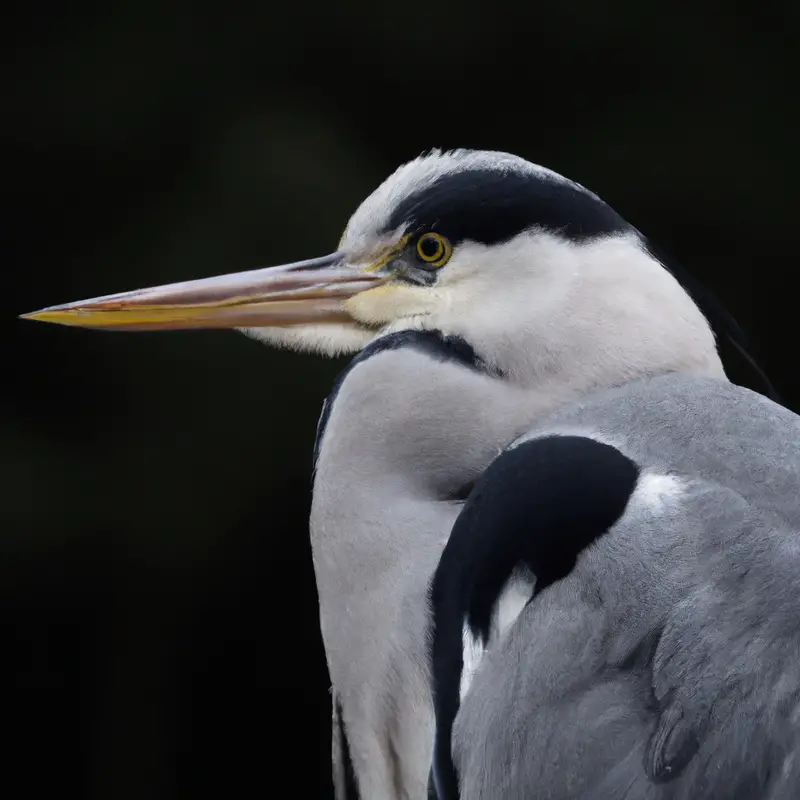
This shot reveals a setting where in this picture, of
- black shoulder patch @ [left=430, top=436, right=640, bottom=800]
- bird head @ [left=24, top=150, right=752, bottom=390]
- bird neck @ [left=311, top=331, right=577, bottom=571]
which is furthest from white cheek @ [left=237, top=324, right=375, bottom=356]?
black shoulder patch @ [left=430, top=436, right=640, bottom=800]

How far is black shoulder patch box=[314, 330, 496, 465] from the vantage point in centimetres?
98

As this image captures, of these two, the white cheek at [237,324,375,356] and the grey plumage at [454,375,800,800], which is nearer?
the grey plumage at [454,375,800,800]

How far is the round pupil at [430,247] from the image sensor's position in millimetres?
1035

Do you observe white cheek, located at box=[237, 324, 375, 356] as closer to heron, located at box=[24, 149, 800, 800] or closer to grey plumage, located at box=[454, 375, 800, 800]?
heron, located at box=[24, 149, 800, 800]

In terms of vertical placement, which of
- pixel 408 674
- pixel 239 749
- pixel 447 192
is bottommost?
pixel 239 749

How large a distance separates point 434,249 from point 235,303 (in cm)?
18

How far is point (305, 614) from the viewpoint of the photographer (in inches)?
89.0

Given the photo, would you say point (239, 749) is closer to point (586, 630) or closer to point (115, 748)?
point (115, 748)

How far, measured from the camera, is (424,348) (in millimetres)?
988

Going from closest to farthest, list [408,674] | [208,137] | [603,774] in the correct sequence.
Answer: [603,774] < [408,674] < [208,137]

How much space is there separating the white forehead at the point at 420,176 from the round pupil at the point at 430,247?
41mm

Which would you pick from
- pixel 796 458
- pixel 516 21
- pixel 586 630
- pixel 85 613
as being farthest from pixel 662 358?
pixel 85 613

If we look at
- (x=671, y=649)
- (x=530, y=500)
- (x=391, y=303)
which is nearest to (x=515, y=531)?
(x=530, y=500)

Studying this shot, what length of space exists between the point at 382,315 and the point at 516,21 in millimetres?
1264
